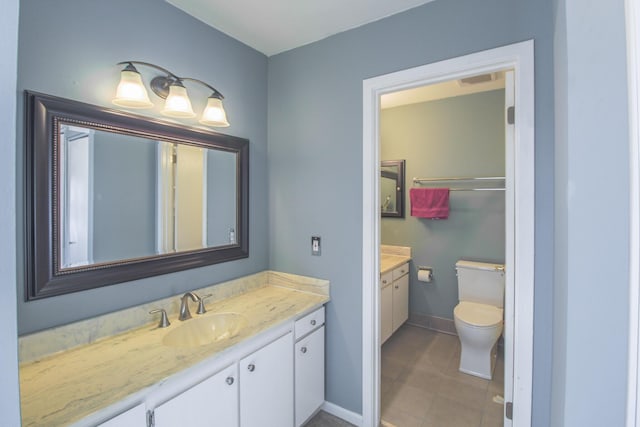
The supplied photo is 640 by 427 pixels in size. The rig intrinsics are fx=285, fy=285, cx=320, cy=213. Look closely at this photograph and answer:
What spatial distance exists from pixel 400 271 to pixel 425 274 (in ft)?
1.08

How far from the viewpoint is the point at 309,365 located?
182 cm

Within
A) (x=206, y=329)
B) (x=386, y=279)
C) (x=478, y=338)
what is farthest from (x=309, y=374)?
(x=478, y=338)

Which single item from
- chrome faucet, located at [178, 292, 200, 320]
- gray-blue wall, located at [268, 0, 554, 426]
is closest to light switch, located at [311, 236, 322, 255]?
gray-blue wall, located at [268, 0, 554, 426]

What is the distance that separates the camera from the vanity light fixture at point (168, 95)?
4.44 ft

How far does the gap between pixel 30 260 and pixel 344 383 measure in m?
1.82

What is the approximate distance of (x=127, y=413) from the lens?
0.96 m

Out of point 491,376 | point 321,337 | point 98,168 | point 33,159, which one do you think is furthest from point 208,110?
point 491,376

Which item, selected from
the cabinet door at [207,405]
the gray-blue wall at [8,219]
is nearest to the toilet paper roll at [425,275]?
the cabinet door at [207,405]

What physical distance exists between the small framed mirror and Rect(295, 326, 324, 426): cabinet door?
6.32 ft

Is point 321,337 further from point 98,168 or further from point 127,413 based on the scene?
point 98,168

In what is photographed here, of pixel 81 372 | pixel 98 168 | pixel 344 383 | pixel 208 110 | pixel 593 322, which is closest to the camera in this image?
pixel 593 322

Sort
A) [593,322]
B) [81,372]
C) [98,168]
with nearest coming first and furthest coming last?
[593,322]
[81,372]
[98,168]

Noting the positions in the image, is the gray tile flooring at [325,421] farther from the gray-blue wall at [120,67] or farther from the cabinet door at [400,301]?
the cabinet door at [400,301]

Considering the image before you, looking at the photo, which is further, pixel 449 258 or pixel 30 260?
pixel 449 258
